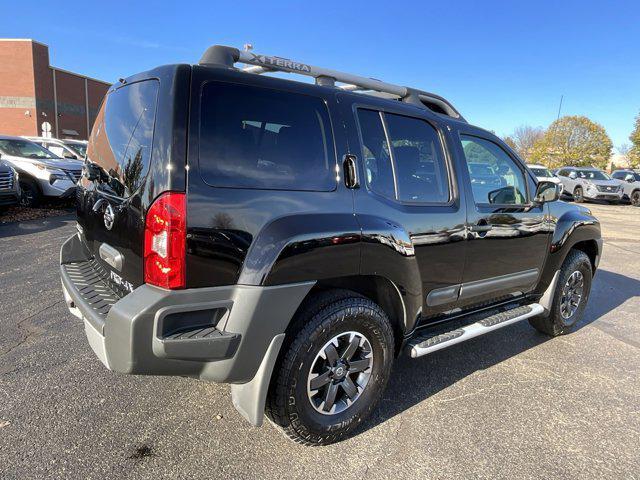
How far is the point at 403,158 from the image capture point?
2.96 m

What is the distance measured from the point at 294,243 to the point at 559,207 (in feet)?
9.77

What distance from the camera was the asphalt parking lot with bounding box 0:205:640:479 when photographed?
7.89ft

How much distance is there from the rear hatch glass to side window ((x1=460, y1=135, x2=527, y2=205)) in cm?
223

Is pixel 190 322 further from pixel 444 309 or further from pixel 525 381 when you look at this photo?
pixel 525 381

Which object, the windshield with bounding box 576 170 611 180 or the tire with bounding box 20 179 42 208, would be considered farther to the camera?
the windshield with bounding box 576 170 611 180

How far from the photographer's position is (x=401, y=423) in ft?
9.37

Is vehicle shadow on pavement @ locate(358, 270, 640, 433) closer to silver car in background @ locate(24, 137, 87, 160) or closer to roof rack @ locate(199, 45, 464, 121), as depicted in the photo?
roof rack @ locate(199, 45, 464, 121)

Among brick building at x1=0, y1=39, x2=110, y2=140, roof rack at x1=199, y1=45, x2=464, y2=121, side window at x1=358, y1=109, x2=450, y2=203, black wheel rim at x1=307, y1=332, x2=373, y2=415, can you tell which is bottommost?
black wheel rim at x1=307, y1=332, x2=373, y2=415

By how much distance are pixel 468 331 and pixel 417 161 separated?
1.26 meters

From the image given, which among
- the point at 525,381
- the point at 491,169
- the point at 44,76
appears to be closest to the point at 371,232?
the point at 491,169

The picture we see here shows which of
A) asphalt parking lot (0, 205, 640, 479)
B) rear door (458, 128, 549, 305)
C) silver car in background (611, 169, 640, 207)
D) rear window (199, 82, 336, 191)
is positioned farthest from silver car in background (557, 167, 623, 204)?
rear window (199, 82, 336, 191)

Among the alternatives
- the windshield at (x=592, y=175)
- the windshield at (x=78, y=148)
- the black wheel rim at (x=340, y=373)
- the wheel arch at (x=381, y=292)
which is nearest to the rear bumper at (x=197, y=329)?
the wheel arch at (x=381, y=292)

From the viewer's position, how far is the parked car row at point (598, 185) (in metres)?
21.4

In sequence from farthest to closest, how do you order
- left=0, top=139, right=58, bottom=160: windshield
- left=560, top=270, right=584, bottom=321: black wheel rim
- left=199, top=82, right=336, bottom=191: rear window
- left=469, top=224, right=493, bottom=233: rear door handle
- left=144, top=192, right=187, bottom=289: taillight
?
left=0, top=139, right=58, bottom=160: windshield, left=560, top=270, right=584, bottom=321: black wheel rim, left=469, top=224, right=493, bottom=233: rear door handle, left=199, top=82, right=336, bottom=191: rear window, left=144, top=192, right=187, bottom=289: taillight
